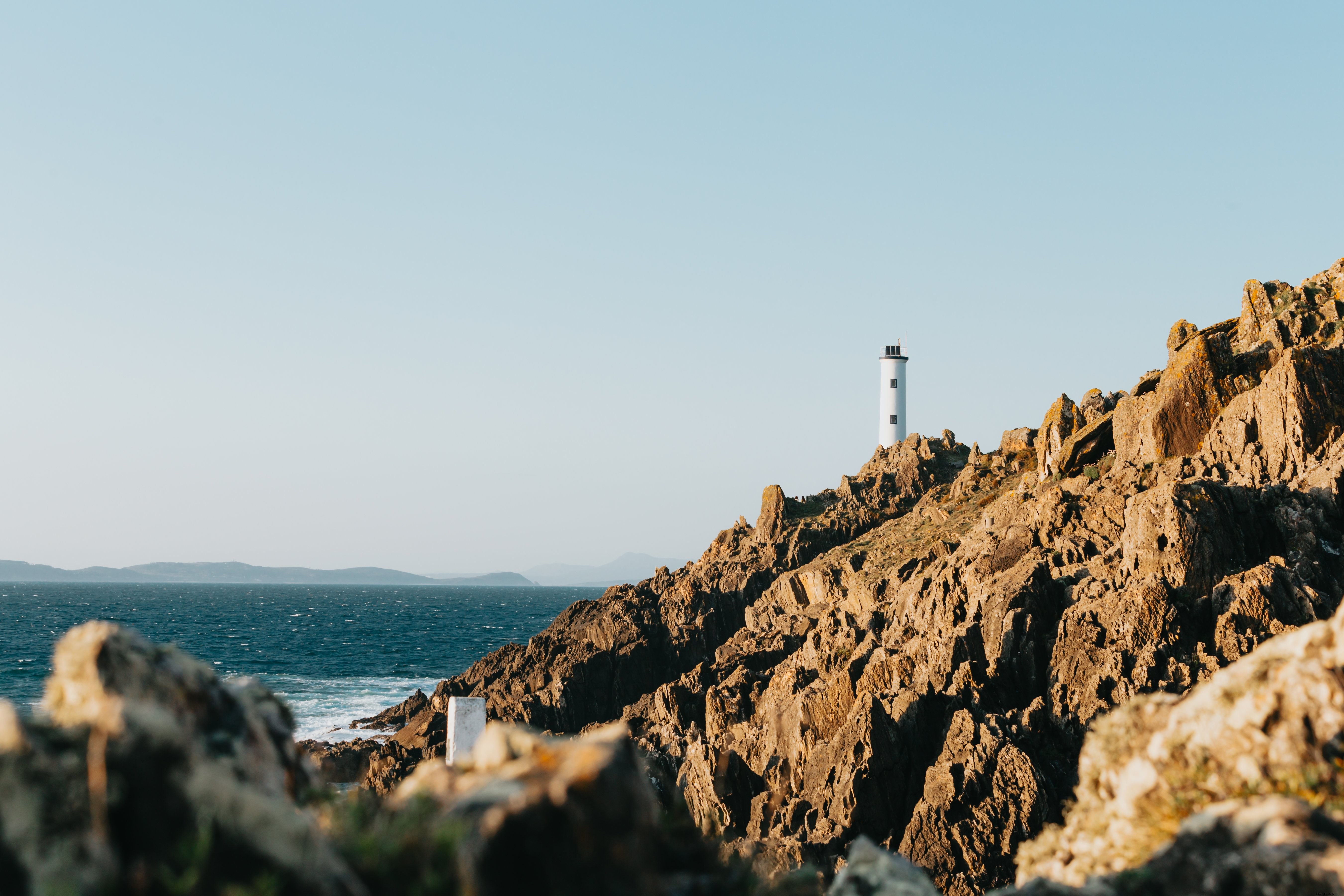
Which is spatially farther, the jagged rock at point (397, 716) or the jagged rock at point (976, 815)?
the jagged rock at point (397, 716)

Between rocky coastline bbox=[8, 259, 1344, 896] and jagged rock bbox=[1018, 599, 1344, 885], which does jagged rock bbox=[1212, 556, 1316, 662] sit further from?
jagged rock bbox=[1018, 599, 1344, 885]

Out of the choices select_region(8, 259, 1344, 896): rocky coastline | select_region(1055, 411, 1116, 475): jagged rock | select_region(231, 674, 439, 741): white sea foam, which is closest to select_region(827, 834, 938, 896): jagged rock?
select_region(8, 259, 1344, 896): rocky coastline

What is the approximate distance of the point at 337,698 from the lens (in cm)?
6844

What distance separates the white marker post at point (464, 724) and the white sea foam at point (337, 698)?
4127 cm

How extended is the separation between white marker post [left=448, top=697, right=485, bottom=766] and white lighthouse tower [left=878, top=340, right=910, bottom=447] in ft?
240

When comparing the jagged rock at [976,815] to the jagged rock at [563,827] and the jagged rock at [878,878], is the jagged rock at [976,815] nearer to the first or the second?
the jagged rock at [878,878]

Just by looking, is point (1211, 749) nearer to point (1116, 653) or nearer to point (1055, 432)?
point (1116, 653)

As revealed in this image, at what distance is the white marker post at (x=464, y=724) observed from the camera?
1401 cm

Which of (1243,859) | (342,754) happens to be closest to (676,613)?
(342,754)

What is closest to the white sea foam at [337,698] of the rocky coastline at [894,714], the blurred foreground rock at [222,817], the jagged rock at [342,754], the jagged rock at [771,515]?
→ the jagged rock at [342,754]

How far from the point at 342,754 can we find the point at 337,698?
2467 centimetres

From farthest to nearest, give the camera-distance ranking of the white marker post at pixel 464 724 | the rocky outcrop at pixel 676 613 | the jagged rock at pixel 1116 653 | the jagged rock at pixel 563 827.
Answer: the rocky outcrop at pixel 676 613 → the jagged rock at pixel 1116 653 → the white marker post at pixel 464 724 → the jagged rock at pixel 563 827

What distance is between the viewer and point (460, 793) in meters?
6.77

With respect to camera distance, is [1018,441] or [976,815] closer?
[976,815]
